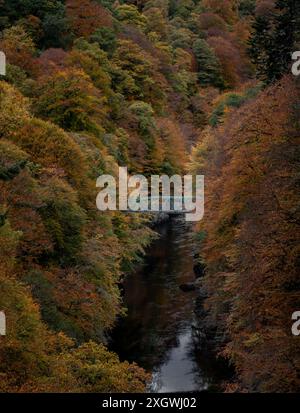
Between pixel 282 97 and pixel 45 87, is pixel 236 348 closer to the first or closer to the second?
pixel 282 97

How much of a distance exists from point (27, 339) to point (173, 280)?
25580 mm

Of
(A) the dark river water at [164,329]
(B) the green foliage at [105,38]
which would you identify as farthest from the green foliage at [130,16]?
(A) the dark river water at [164,329]

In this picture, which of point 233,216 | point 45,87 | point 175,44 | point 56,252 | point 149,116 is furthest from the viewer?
point 175,44

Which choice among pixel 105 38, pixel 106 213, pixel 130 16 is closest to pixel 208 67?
pixel 130 16

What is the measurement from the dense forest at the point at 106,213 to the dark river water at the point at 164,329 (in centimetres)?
138

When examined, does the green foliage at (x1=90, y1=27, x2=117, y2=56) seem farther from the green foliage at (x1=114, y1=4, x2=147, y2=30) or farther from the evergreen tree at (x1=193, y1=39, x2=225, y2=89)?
the evergreen tree at (x1=193, y1=39, x2=225, y2=89)

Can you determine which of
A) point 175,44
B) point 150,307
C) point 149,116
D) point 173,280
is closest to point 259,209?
point 150,307

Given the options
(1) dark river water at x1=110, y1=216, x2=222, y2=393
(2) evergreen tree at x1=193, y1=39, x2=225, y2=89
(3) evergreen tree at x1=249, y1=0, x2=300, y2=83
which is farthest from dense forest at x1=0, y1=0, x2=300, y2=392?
(2) evergreen tree at x1=193, y1=39, x2=225, y2=89

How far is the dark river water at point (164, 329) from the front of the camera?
2998cm

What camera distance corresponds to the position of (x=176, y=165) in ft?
221

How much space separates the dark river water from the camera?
98.4 ft

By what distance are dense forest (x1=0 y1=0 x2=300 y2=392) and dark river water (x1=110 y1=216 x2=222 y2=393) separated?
1.38 m

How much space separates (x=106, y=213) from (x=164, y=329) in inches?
303

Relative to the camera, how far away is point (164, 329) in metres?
35.4
